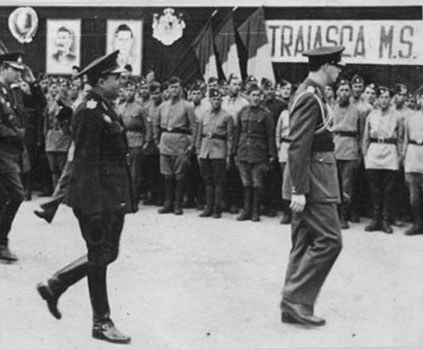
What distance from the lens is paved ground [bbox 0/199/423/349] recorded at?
4.51 m

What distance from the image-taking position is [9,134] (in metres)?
6.40

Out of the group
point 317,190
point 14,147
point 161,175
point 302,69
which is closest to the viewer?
point 317,190

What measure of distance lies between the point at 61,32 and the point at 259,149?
464 cm

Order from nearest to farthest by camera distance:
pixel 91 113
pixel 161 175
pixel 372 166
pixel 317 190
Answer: pixel 91 113, pixel 317 190, pixel 372 166, pixel 161 175

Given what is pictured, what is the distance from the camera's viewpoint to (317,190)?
487cm

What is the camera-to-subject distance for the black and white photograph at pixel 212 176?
4.52 meters

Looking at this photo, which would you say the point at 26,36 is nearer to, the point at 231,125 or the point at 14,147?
the point at 231,125

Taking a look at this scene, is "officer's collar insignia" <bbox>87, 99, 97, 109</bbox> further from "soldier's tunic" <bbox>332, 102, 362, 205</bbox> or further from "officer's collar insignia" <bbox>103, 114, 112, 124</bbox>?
"soldier's tunic" <bbox>332, 102, 362, 205</bbox>

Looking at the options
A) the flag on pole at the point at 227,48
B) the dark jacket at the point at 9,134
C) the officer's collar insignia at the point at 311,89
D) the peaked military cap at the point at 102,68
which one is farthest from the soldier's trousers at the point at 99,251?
the flag on pole at the point at 227,48

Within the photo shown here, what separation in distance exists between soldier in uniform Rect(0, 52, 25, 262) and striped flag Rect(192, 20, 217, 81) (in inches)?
206

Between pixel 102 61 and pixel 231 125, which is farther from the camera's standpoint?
pixel 231 125

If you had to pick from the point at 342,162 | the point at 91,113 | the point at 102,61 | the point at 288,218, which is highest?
the point at 102,61

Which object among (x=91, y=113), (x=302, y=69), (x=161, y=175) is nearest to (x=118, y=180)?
(x=91, y=113)

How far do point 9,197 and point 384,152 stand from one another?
4.08m
